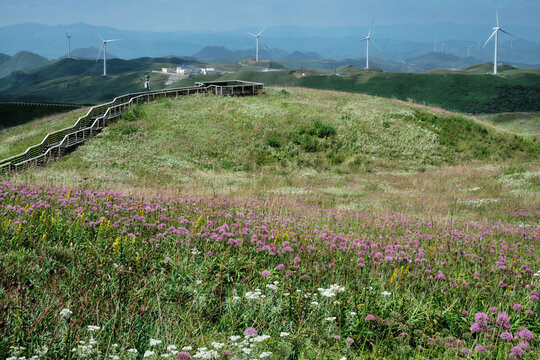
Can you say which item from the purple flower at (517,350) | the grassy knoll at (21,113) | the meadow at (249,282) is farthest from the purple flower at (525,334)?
the grassy knoll at (21,113)

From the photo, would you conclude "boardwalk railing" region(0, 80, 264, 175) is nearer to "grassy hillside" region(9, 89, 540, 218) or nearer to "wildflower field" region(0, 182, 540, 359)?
"grassy hillside" region(9, 89, 540, 218)

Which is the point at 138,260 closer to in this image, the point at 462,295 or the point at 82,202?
the point at 82,202

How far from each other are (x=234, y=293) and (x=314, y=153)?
118ft

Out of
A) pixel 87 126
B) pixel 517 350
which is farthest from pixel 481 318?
pixel 87 126

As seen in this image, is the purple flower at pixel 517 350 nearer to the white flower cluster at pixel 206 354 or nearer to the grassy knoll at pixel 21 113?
the white flower cluster at pixel 206 354

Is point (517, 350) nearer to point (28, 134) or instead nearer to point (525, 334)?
point (525, 334)

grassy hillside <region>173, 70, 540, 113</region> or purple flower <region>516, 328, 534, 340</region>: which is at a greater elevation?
grassy hillside <region>173, 70, 540, 113</region>

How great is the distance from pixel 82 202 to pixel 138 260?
143 inches

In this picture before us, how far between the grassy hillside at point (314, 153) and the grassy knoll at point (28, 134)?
677 cm

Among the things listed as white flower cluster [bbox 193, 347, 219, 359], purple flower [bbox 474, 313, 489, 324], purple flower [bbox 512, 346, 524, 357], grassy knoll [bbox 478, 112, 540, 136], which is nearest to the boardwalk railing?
white flower cluster [bbox 193, 347, 219, 359]

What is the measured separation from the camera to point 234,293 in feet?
21.3

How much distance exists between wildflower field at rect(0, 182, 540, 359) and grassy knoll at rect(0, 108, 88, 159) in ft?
109

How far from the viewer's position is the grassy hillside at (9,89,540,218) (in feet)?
85.9

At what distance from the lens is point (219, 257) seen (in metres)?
7.75
